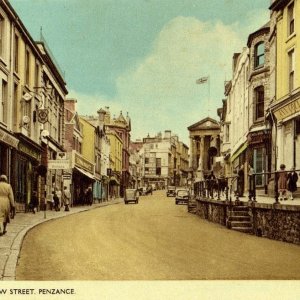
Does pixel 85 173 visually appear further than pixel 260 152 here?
Yes

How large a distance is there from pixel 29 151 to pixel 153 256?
36.5 feet

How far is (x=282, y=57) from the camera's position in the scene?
18250mm

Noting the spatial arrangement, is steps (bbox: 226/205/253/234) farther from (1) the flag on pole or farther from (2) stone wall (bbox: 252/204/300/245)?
(1) the flag on pole

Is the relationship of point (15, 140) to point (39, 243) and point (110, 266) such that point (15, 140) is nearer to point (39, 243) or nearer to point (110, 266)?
point (39, 243)

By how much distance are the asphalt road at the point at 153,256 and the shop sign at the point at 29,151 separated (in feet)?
17.4

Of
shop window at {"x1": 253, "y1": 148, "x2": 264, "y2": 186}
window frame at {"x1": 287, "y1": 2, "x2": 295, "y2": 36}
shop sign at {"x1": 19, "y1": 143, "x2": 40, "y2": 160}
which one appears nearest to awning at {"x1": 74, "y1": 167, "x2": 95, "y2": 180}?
shop sign at {"x1": 19, "y1": 143, "x2": 40, "y2": 160}

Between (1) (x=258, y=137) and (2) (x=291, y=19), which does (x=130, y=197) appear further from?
(2) (x=291, y=19)

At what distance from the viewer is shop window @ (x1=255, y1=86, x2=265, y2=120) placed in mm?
24109

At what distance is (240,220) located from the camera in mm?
14891

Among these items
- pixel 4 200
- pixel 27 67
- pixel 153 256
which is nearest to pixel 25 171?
pixel 27 67

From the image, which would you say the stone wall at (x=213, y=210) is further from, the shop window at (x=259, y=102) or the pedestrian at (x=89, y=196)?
the pedestrian at (x=89, y=196)

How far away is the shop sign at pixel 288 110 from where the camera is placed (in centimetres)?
1704

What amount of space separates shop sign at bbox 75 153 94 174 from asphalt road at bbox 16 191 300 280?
1695 centimetres
